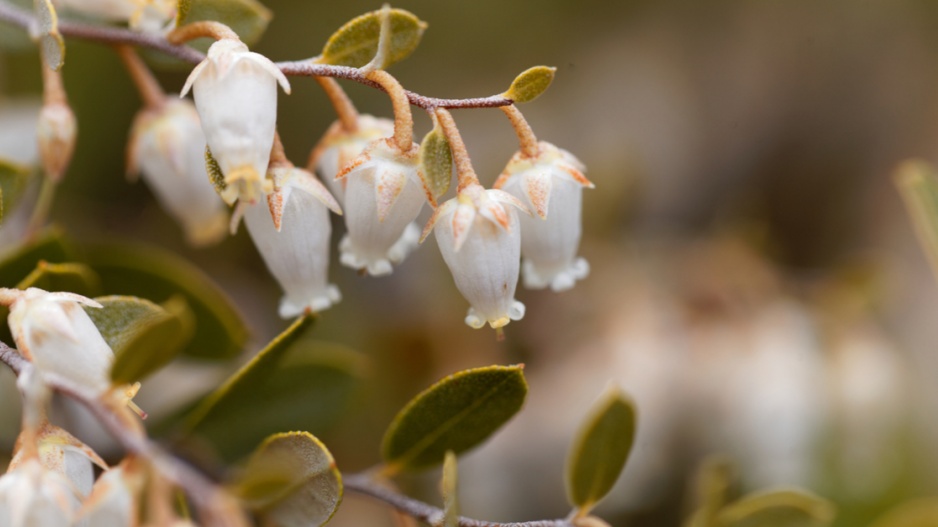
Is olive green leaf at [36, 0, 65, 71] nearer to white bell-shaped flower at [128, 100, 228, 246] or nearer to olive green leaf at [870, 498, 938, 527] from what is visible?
white bell-shaped flower at [128, 100, 228, 246]

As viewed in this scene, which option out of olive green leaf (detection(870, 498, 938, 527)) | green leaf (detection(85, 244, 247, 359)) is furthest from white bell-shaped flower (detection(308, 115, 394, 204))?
olive green leaf (detection(870, 498, 938, 527))

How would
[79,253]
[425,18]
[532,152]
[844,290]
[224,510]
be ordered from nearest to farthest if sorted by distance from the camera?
[224,510] → [532,152] → [79,253] → [844,290] → [425,18]

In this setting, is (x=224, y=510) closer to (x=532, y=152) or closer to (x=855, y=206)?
(x=532, y=152)

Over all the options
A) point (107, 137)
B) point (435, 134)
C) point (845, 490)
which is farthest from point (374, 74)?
point (107, 137)

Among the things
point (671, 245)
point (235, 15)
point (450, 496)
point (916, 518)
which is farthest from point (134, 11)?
point (671, 245)

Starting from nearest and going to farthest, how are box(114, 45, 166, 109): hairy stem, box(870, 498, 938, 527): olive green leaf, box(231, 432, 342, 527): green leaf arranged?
box(231, 432, 342, 527): green leaf, box(114, 45, 166, 109): hairy stem, box(870, 498, 938, 527): olive green leaf
